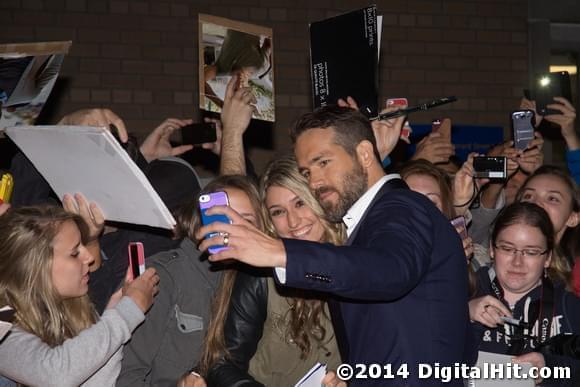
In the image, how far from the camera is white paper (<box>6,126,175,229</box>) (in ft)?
9.37

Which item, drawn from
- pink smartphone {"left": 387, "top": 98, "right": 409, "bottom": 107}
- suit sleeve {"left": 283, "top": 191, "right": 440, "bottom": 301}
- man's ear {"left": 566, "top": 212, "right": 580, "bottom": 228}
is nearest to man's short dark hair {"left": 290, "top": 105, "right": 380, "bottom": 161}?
suit sleeve {"left": 283, "top": 191, "right": 440, "bottom": 301}

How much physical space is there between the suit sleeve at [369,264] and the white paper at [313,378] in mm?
711

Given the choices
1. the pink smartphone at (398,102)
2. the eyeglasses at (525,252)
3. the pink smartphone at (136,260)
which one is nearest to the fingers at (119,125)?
the pink smartphone at (136,260)

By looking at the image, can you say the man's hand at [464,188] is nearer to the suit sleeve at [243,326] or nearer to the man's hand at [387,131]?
the man's hand at [387,131]

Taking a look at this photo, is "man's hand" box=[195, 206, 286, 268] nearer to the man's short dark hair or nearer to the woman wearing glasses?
the man's short dark hair

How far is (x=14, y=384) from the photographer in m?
3.01

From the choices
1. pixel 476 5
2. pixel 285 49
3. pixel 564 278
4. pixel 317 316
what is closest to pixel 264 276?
pixel 317 316

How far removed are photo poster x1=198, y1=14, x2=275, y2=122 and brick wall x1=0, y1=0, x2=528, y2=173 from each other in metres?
3.21

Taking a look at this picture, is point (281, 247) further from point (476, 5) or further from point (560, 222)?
point (476, 5)

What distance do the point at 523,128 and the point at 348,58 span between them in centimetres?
155

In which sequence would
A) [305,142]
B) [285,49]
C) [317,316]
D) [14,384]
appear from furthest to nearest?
1. [285,49]
2. [317,316]
3. [14,384]
4. [305,142]

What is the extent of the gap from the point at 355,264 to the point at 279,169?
1.37 meters

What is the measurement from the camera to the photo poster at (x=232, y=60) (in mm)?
3885

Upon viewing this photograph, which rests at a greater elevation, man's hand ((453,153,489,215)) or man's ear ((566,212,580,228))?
man's hand ((453,153,489,215))
